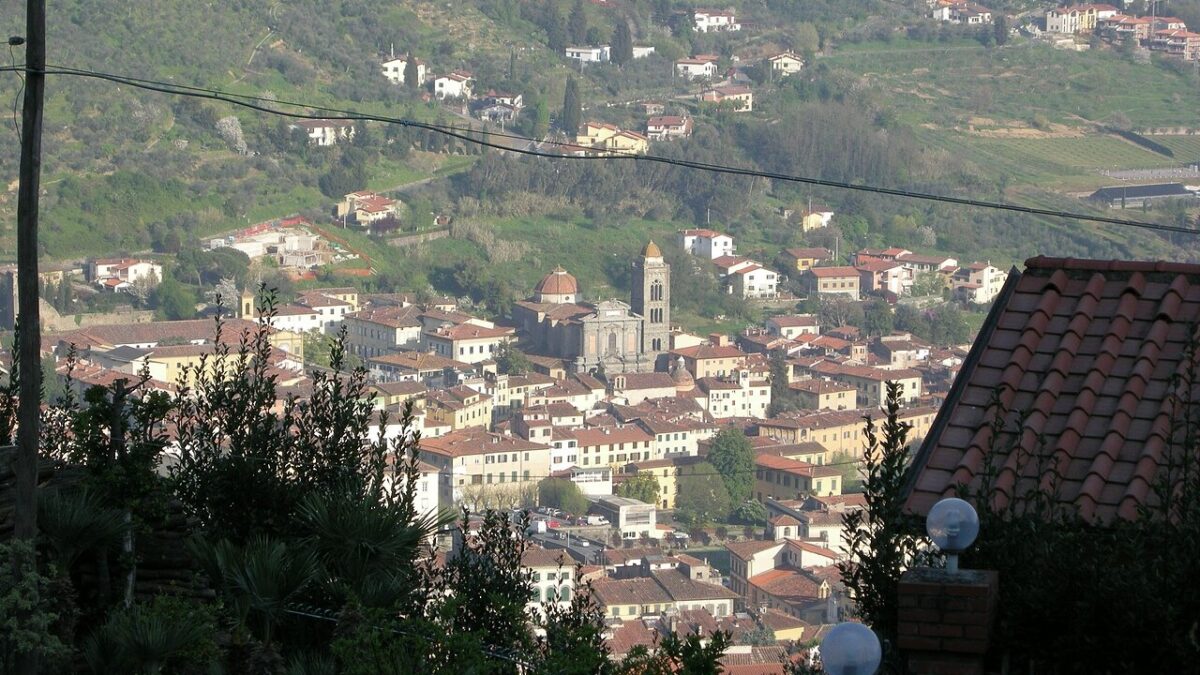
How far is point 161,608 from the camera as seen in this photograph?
4023mm

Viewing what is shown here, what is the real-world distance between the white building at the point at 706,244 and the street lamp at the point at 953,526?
153 feet

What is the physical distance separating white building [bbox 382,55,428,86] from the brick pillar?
2309 inches

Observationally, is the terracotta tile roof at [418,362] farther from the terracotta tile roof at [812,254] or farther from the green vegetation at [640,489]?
the terracotta tile roof at [812,254]

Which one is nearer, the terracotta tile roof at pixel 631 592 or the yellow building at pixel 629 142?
the terracotta tile roof at pixel 631 592

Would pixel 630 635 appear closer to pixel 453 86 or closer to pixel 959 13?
pixel 453 86

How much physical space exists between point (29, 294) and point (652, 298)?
134ft

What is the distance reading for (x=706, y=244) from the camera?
50.1m

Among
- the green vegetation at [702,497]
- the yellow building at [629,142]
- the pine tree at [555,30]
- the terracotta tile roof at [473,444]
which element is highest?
the pine tree at [555,30]

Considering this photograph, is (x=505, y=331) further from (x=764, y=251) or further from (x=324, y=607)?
(x=324, y=607)

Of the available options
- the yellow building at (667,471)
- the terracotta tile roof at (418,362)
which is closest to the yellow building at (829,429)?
the yellow building at (667,471)

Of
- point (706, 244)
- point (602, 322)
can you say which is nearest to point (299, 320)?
point (602, 322)

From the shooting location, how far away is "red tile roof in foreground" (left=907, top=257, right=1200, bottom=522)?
334 cm

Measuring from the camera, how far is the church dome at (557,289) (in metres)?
44.0

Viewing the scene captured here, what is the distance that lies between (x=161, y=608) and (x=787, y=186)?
181 feet
